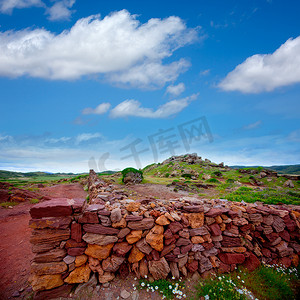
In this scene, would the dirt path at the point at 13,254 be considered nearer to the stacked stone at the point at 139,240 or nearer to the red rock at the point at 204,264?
the stacked stone at the point at 139,240

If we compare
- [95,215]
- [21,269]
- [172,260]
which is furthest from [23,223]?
[172,260]

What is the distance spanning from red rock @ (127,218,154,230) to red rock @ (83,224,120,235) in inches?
20.3

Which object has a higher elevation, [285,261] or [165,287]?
[165,287]

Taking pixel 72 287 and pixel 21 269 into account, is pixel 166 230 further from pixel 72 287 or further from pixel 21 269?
pixel 21 269

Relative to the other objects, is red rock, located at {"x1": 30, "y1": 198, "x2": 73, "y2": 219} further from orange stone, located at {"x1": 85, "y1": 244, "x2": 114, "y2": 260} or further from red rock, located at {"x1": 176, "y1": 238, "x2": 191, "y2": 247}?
red rock, located at {"x1": 176, "y1": 238, "x2": 191, "y2": 247}

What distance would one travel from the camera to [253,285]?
5.41 meters

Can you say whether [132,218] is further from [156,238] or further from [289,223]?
[289,223]

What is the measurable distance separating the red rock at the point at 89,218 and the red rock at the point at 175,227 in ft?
7.96

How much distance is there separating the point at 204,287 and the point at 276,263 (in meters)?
4.12

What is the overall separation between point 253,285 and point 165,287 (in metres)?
3.17

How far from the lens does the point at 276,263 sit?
672cm

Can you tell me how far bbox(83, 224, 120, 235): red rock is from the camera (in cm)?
478

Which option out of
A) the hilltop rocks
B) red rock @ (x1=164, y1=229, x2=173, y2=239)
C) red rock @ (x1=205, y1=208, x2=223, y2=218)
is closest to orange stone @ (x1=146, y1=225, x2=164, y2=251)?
red rock @ (x1=164, y1=229, x2=173, y2=239)

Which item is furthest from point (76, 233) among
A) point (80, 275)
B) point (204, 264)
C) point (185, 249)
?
point (204, 264)
